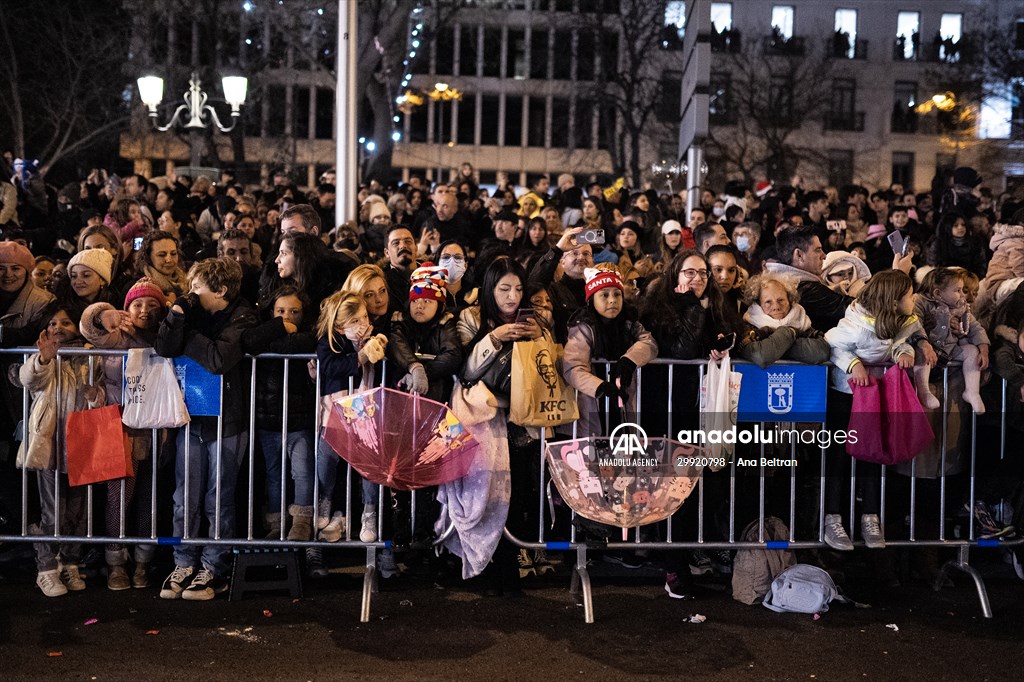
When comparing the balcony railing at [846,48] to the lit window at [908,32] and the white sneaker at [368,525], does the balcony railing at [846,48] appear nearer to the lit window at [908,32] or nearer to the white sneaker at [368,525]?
the lit window at [908,32]

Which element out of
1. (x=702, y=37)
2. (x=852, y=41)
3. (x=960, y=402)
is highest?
(x=852, y=41)

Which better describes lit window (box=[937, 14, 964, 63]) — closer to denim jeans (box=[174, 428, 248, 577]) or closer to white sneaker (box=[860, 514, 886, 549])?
white sneaker (box=[860, 514, 886, 549])

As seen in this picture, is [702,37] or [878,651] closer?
[878,651]

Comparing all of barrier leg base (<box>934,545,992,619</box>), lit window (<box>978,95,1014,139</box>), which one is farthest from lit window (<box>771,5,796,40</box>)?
barrier leg base (<box>934,545,992,619</box>)

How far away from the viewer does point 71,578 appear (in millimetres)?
7480

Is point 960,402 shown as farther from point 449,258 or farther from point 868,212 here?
point 868,212

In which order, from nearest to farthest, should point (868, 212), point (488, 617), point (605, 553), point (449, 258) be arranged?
1. point (488, 617)
2. point (605, 553)
3. point (449, 258)
4. point (868, 212)

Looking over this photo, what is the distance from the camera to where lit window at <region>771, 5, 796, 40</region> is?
51.4 meters

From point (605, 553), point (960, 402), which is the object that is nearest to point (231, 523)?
point (605, 553)

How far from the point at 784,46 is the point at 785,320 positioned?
46.3 meters

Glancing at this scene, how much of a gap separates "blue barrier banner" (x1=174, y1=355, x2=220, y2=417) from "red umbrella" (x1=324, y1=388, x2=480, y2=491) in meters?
0.89

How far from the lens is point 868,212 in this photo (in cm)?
1744

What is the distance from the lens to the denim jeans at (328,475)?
7.50 metres

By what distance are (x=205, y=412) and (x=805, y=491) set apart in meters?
3.74
